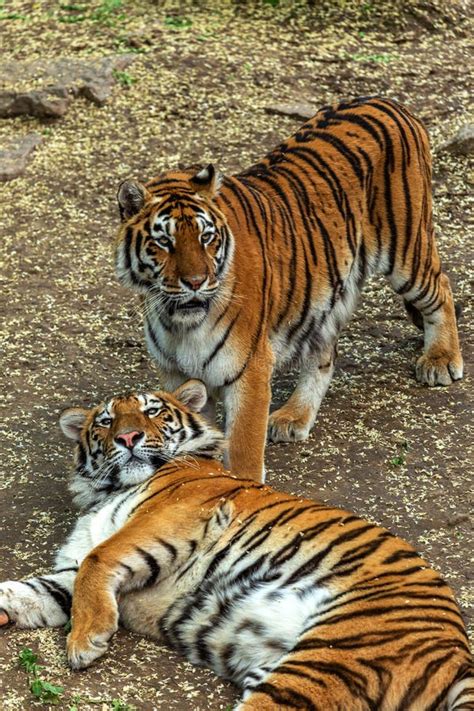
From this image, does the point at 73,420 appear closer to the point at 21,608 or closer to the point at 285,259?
the point at 21,608

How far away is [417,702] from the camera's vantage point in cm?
322

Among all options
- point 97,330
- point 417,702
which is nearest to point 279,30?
point 97,330

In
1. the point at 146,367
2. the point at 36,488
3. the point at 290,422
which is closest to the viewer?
the point at 36,488

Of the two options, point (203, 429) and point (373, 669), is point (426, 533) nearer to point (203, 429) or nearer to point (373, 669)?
point (203, 429)

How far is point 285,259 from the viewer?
5.30 metres

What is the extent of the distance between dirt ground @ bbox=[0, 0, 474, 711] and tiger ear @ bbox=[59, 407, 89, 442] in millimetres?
412

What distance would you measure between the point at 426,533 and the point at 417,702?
1.50m

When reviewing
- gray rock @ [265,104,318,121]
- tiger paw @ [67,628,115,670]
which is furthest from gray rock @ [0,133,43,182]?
tiger paw @ [67,628,115,670]

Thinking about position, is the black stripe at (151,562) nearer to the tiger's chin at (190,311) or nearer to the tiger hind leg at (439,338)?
the tiger's chin at (190,311)

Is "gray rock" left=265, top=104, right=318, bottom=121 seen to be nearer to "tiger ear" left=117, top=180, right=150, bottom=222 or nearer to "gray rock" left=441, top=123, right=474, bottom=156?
"gray rock" left=441, top=123, right=474, bottom=156

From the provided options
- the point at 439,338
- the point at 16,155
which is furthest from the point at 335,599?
the point at 16,155

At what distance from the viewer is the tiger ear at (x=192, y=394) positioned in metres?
4.68

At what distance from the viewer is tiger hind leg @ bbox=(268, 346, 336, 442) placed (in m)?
5.56

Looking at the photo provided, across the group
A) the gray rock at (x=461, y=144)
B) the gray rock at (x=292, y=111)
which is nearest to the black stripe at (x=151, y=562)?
the gray rock at (x=461, y=144)
